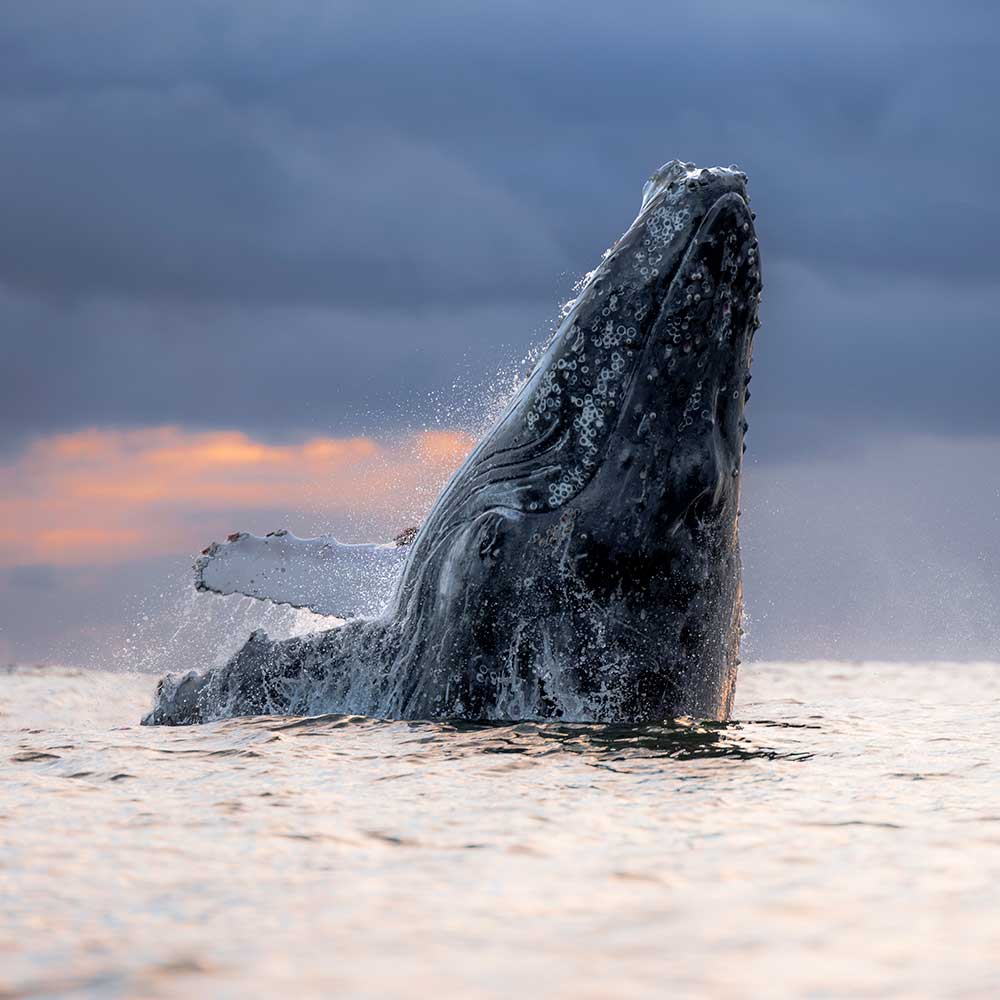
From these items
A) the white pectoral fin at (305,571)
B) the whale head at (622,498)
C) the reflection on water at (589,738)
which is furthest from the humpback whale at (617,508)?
the white pectoral fin at (305,571)

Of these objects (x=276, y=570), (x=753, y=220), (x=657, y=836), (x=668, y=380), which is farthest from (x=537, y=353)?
(x=657, y=836)

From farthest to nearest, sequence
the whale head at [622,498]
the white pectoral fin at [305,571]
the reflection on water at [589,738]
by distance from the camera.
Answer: the white pectoral fin at [305,571] → the whale head at [622,498] → the reflection on water at [589,738]

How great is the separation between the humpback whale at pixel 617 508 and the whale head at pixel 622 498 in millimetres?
10

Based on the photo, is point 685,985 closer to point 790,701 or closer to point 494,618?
point 494,618

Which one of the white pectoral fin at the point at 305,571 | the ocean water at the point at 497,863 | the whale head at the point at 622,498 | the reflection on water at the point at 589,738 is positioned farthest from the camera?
the white pectoral fin at the point at 305,571

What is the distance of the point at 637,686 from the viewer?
8.64m

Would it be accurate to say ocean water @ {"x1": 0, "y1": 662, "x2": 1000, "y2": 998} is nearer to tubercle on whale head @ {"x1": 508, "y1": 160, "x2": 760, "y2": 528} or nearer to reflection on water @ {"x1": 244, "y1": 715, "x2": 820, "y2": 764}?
reflection on water @ {"x1": 244, "y1": 715, "x2": 820, "y2": 764}

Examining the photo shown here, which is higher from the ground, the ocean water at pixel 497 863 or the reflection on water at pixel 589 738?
the reflection on water at pixel 589 738

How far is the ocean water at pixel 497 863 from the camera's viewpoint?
338 centimetres

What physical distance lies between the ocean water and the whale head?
1.83 ft

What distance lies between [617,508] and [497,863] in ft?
13.4

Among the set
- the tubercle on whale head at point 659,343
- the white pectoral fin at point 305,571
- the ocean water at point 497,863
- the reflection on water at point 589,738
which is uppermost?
the tubercle on whale head at point 659,343

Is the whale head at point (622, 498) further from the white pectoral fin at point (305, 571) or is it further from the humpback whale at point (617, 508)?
the white pectoral fin at point (305, 571)

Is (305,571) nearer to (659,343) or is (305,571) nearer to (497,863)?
(659,343)
